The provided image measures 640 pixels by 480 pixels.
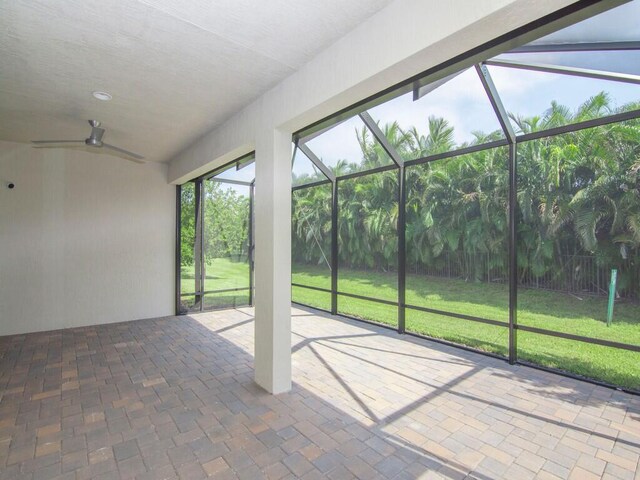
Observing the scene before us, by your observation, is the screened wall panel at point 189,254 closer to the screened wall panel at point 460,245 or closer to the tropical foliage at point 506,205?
the tropical foliage at point 506,205

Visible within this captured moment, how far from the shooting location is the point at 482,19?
148 cm

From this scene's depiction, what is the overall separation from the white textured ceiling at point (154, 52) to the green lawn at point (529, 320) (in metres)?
3.20

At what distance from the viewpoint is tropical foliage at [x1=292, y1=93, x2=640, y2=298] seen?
9.87 ft

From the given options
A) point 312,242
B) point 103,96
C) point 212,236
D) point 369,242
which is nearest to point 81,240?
point 212,236

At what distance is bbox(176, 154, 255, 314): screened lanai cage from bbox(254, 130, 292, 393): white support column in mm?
3026

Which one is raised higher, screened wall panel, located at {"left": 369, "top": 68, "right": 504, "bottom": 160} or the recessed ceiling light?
screened wall panel, located at {"left": 369, "top": 68, "right": 504, "bottom": 160}

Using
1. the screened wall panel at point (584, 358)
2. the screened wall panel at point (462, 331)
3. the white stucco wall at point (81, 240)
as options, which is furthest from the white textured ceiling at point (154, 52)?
the screened wall panel at point (584, 358)

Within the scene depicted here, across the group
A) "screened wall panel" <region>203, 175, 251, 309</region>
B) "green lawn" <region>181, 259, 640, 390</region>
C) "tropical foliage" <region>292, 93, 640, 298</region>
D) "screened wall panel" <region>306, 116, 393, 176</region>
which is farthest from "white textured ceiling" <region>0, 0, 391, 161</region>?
"green lawn" <region>181, 259, 640, 390</region>

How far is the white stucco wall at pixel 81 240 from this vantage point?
4.61 m

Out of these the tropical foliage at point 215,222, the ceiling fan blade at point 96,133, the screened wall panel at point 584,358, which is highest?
the ceiling fan blade at point 96,133

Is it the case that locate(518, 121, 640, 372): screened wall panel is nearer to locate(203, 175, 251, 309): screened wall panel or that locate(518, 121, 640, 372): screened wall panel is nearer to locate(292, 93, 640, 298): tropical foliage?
locate(292, 93, 640, 298): tropical foliage

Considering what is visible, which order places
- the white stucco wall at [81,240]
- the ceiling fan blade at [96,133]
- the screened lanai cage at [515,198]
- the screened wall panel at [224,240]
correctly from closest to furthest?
the screened lanai cage at [515,198]
the ceiling fan blade at [96,133]
the white stucco wall at [81,240]
the screened wall panel at [224,240]

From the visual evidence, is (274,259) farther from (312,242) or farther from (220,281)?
(220,281)

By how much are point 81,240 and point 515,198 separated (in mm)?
5861
